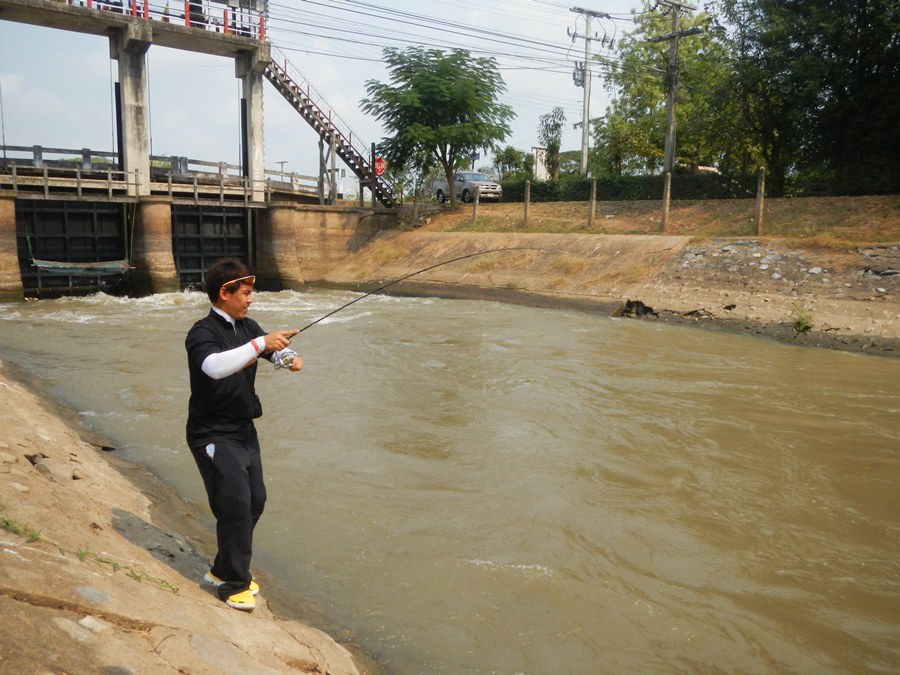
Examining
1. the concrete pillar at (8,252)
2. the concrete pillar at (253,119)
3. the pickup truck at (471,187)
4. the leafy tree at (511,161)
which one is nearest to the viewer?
the concrete pillar at (8,252)

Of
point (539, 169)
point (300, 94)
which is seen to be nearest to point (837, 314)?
point (300, 94)

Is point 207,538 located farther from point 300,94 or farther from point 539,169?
point 539,169

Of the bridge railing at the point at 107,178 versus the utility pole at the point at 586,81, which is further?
the utility pole at the point at 586,81

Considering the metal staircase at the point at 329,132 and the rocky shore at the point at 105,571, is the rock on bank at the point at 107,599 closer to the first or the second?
the rocky shore at the point at 105,571

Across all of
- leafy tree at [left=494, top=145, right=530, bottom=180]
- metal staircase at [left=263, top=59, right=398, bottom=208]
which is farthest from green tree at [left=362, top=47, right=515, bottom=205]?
leafy tree at [left=494, top=145, right=530, bottom=180]

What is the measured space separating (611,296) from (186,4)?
17.9 meters

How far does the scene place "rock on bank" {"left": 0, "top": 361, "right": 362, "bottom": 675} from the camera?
271 centimetres

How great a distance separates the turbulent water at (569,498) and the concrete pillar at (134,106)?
12544 mm

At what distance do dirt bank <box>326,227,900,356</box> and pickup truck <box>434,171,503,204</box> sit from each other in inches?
280

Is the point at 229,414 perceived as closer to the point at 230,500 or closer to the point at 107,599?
the point at 230,500

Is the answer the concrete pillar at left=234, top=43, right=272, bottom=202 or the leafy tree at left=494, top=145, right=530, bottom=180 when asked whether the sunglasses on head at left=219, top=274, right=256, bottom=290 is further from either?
the leafy tree at left=494, top=145, right=530, bottom=180

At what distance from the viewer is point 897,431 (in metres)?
9.19

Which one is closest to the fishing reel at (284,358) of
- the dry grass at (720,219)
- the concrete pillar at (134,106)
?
the dry grass at (720,219)

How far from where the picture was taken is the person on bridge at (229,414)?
3879 mm
